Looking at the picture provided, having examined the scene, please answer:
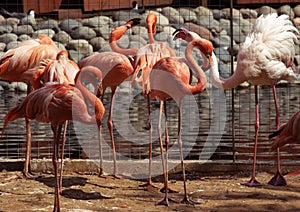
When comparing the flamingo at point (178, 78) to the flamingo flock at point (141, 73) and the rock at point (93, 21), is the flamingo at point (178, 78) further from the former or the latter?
the rock at point (93, 21)

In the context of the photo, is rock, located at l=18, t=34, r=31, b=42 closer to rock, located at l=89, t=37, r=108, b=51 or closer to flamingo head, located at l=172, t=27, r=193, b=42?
rock, located at l=89, t=37, r=108, b=51

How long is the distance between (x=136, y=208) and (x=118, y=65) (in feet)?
5.34

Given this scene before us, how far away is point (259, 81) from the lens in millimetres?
6312

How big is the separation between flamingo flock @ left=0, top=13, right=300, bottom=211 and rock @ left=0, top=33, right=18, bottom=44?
8943mm

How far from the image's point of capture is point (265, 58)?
6.12 m

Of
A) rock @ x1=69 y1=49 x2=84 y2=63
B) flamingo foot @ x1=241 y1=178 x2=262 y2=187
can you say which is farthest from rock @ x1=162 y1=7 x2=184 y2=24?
flamingo foot @ x1=241 y1=178 x2=262 y2=187

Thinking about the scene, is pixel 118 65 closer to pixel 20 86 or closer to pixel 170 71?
pixel 170 71

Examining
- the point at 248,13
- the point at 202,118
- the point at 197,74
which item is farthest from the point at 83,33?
the point at 197,74

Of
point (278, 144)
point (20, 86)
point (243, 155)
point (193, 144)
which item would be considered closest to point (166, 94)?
point (278, 144)

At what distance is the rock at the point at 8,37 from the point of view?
51.0ft

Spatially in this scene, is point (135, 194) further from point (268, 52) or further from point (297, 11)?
point (297, 11)

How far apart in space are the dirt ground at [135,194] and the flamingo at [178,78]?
232 mm

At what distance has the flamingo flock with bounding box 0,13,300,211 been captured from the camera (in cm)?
504

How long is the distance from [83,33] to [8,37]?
180cm
